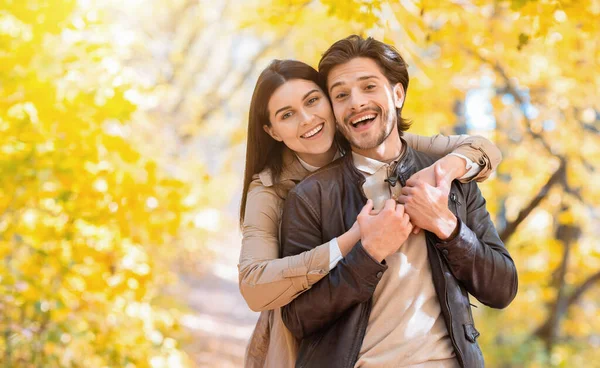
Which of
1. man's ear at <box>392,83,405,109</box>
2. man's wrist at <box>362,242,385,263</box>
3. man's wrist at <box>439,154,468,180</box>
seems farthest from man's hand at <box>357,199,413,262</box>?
man's ear at <box>392,83,405,109</box>

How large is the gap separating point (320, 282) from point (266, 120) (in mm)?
757

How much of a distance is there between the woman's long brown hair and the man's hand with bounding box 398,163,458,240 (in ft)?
1.83

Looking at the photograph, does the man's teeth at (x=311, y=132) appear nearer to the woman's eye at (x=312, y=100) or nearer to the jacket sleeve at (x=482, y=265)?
the woman's eye at (x=312, y=100)

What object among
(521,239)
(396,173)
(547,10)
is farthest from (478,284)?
(521,239)

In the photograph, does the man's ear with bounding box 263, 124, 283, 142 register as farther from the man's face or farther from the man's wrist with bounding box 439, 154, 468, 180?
the man's wrist with bounding box 439, 154, 468, 180

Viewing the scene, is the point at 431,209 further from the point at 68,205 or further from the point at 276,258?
the point at 68,205

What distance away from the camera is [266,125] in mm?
2615

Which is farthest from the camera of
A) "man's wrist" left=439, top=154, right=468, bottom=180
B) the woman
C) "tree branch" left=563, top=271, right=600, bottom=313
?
"tree branch" left=563, top=271, right=600, bottom=313

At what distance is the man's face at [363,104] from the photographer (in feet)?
7.72

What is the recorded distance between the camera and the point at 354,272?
81.0 inches

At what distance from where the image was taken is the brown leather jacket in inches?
82.4

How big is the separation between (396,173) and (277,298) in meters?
0.60

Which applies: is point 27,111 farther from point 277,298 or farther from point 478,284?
point 478,284

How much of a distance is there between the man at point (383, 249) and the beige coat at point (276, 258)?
0.07 metres
